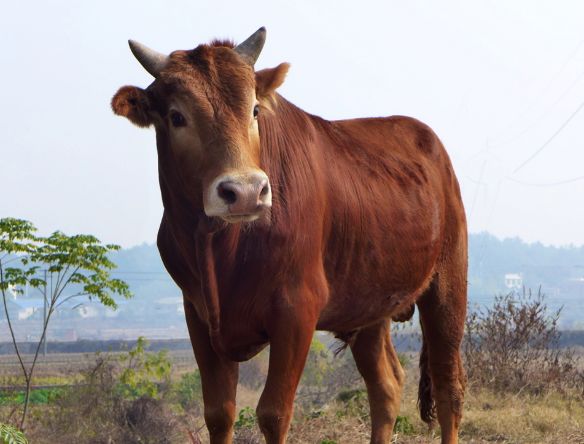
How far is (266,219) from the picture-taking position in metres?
6.16

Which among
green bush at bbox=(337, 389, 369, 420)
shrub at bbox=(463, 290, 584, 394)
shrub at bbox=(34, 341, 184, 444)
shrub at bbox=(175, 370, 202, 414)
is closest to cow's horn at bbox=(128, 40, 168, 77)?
green bush at bbox=(337, 389, 369, 420)

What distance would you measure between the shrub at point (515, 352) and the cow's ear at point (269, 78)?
8.58 metres

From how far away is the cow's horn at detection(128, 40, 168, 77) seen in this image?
6.13m

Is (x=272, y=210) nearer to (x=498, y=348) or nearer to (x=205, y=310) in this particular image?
(x=205, y=310)

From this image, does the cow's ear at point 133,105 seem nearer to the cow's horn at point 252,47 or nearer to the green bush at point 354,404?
the cow's horn at point 252,47

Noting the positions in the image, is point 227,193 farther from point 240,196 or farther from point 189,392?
point 189,392

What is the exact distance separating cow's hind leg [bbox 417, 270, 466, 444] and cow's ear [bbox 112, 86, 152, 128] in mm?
3230

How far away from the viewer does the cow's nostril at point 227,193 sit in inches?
214

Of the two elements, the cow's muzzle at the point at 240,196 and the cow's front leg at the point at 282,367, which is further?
the cow's front leg at the point at 282,367

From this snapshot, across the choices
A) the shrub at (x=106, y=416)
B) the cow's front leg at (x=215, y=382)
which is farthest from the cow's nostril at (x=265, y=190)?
the shrub at (x=106, y=416)

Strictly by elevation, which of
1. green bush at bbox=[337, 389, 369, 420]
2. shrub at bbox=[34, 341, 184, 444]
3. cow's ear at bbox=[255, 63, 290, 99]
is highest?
cow's ear at bbox=[255, 63, 290, 99]

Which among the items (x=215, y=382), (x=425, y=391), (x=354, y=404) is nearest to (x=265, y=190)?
(x=215, y=382)

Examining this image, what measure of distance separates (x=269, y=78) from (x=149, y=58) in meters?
0.76

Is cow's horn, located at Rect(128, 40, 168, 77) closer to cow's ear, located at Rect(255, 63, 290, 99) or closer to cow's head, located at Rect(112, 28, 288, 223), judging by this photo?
cow's head, located at Rect(112, 28, 288, 223)
